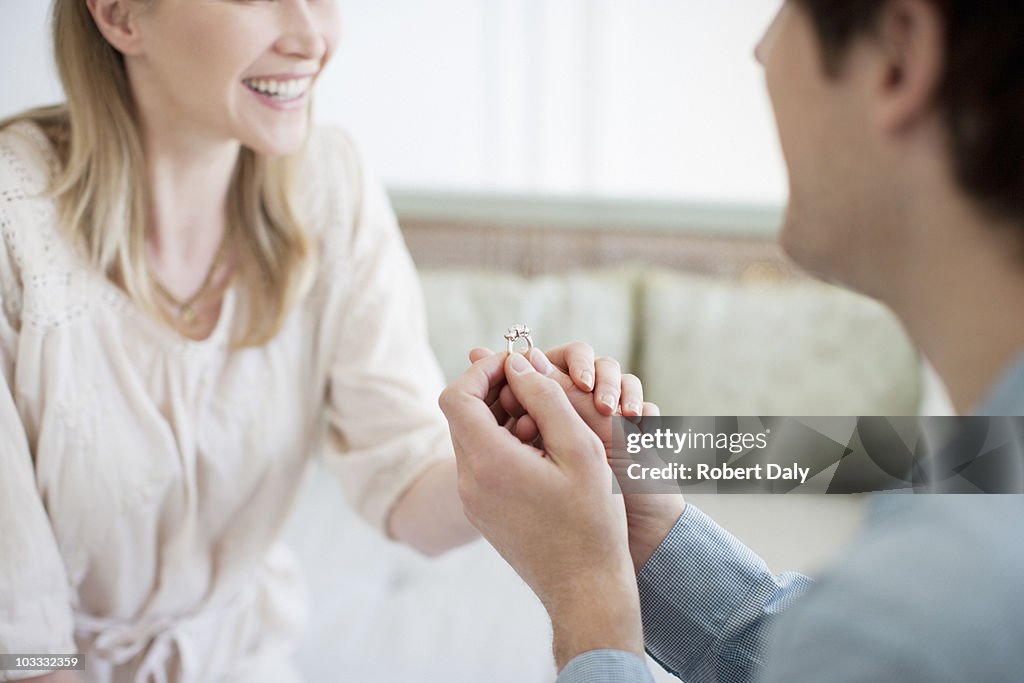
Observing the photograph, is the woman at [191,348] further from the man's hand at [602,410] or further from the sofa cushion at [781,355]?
the sofa cushion at [781,355]

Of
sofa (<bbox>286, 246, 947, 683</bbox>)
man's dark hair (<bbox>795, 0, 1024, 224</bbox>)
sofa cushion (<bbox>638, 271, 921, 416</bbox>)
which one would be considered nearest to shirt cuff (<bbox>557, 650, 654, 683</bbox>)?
man's dark hair (<bbox>795, 0, 1024, 224</bbox>)

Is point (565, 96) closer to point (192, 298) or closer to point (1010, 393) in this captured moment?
point (192, 298)

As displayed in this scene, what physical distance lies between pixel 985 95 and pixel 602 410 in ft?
1.36

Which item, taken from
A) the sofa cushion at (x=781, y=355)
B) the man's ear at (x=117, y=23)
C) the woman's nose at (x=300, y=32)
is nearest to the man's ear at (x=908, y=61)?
the woman's nose at (x=300, y=32)

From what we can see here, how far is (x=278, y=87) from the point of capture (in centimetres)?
104

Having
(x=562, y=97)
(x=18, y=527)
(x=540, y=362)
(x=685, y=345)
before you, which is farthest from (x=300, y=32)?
(x=562, y=97)

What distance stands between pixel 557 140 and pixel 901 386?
1115 mm

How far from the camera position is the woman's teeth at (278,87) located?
1.03m

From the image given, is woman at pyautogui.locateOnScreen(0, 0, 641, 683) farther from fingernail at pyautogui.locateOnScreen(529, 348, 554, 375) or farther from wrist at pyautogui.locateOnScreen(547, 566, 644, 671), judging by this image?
wrist at pyautogui.locateOnScreen(547, 566, 644, 671)

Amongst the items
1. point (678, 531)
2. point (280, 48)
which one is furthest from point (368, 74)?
point (678, 531)

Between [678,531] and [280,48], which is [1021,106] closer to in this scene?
[678,531]

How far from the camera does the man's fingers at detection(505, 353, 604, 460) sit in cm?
75

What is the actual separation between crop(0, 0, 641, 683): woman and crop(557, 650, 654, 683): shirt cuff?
25 centimetres

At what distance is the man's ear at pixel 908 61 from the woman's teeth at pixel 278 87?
69 cm
